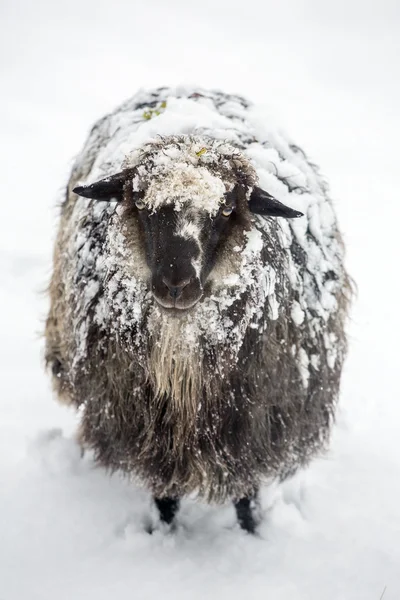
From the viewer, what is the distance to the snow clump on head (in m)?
1.94

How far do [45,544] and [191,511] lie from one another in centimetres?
87

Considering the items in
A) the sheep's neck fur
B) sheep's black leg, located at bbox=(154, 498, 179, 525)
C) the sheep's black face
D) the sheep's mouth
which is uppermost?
the sheep's black face

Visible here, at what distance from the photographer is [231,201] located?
2031 mm

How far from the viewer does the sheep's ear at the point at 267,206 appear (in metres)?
2.04

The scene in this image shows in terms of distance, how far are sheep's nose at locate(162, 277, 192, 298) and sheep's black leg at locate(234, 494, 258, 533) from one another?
169 centimetres

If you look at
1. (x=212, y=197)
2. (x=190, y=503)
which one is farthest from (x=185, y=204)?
(x=190, y=503)

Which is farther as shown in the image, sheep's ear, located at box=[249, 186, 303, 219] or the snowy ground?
the snowy ground

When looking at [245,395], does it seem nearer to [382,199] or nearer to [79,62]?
[382,199]

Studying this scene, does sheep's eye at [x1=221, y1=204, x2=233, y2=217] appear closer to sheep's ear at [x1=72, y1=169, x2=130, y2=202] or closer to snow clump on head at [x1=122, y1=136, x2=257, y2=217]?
snow clump on head at [x1=122, y1=136, x2=257, y2=217]

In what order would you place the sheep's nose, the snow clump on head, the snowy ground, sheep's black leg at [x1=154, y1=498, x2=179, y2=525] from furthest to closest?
sheep's black leg at [x1=154, y1=498, x2=179, y2=525] → the snowy ground → the snow clump on head → the sheep's nose

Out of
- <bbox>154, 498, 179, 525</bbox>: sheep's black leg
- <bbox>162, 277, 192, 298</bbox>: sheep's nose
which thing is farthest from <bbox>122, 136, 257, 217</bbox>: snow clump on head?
<bbox>154, 498, 179, 525</bbox>: sheep's black leg

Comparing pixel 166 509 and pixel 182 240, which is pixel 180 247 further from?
pixel 166 509

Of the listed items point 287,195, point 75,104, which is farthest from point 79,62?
point 287,195

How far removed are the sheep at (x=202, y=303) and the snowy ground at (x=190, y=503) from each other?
32 cm
